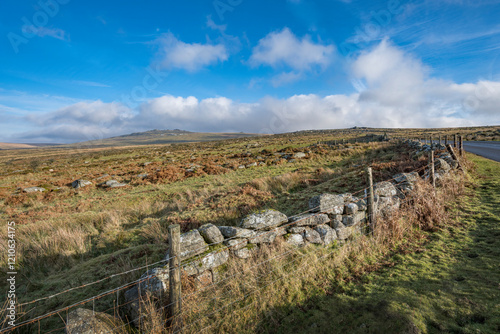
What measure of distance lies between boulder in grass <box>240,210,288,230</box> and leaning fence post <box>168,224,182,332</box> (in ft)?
7.93

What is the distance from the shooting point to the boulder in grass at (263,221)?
5.78 meters

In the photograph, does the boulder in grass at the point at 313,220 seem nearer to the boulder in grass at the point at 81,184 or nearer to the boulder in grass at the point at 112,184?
the boulder in grass at the point at 112,184

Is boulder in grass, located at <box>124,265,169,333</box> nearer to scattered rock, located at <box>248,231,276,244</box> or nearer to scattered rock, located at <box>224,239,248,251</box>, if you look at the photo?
scattered rock, located at <box>224,239,248,251</box>

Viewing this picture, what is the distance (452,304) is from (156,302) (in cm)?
519

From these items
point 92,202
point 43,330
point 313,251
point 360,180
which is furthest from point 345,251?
point 92,202

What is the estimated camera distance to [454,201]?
26.6 ft

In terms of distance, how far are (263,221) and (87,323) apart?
3.94m

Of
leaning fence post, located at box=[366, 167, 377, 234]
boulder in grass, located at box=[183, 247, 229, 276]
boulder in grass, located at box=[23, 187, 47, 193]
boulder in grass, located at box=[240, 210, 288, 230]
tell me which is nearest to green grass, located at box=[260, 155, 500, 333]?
leaning fence post, located at box=[366, 167, 377, 234]

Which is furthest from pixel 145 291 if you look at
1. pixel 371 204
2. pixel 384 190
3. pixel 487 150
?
pixel 487 150

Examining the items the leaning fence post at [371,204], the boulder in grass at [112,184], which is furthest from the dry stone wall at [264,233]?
the boulder in grass at [112,184]

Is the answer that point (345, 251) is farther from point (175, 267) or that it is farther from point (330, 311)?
point (175, 267)

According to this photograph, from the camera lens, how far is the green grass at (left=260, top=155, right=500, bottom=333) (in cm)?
344

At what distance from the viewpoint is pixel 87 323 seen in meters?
3.34

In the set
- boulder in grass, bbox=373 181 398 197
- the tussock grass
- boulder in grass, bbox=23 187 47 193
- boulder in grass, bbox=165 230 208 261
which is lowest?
the tussock grass
